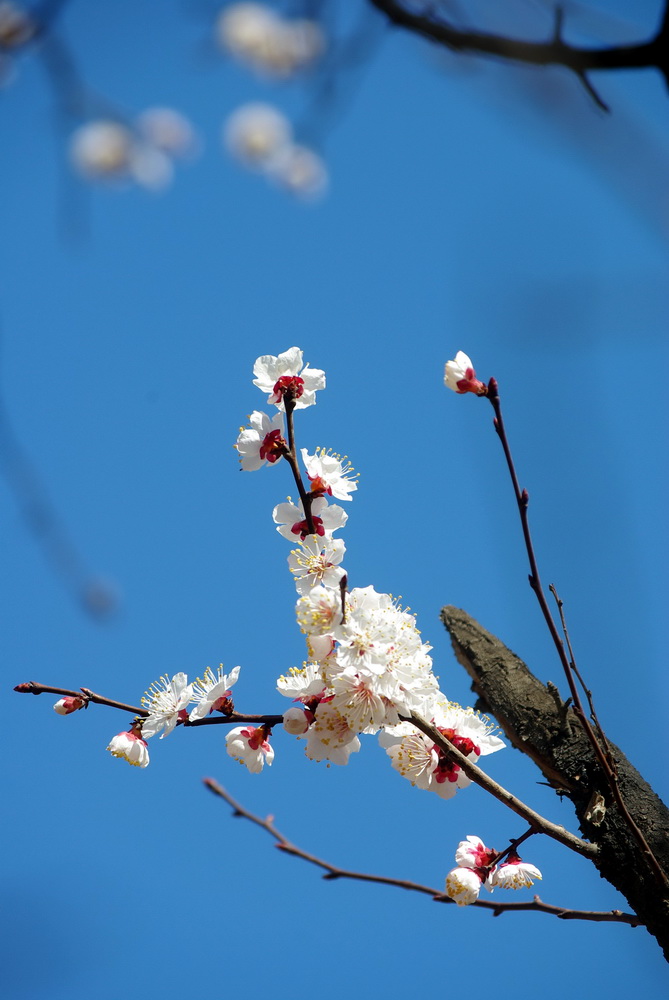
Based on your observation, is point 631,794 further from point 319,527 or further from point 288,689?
point 319,527

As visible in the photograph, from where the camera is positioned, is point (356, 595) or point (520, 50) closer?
point (520, 50)

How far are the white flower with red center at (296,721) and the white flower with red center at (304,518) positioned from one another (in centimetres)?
33

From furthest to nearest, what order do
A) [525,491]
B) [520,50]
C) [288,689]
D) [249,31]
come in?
[249,31] < [288,689] < [525,491] < [520,50]

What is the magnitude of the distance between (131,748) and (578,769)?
913 millimetres

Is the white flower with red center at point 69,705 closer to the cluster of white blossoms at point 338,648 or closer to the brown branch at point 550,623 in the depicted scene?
the cluster of white blossoms at point 338,648

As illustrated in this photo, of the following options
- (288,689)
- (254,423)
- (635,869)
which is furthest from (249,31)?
(635,869)

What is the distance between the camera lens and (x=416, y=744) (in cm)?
167

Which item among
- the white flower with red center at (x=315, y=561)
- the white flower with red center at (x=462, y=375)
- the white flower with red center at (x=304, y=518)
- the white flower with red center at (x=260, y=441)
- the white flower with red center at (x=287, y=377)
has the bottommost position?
the white flower with red center at (x=315, y=561)

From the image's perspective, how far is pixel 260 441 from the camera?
1624 millimetres

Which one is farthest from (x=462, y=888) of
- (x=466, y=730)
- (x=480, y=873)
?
(x=466, y=730)

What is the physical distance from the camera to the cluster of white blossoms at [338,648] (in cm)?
149

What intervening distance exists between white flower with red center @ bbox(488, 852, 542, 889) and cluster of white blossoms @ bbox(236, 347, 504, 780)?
18 centimetres

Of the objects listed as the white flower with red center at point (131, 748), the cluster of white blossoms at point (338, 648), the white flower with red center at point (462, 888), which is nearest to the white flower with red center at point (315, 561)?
the cluster of white blossoms at point (338, 648)

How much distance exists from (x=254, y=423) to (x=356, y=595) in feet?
1.30
